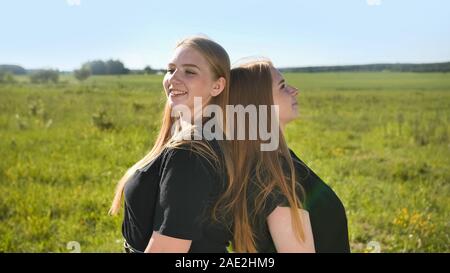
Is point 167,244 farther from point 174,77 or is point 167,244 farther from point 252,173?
point 174,77

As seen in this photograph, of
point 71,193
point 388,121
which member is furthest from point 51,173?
point 388,121

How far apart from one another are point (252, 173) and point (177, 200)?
1.34 ft

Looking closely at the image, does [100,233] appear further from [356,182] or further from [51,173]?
[356,182]

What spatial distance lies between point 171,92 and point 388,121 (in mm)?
15422

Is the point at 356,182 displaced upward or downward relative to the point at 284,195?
downward

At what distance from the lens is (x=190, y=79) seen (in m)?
2.09

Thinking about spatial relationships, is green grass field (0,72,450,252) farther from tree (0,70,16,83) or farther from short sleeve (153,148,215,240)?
tree (0,70,16,83)

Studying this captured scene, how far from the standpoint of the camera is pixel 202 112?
2.12 meters

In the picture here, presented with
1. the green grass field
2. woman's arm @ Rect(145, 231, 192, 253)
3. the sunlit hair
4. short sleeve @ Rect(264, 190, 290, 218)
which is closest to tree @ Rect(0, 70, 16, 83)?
the green grass field

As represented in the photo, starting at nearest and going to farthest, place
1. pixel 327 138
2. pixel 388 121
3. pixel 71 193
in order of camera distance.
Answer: pixel 71 193, pixel 327 138, pixel 388 121

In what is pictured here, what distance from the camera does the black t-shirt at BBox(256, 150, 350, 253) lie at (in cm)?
209

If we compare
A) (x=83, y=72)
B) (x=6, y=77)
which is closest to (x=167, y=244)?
(x=6, y=77)

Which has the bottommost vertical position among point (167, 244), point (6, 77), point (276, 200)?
point (167, 244)

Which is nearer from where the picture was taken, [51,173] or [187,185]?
[187,185]
